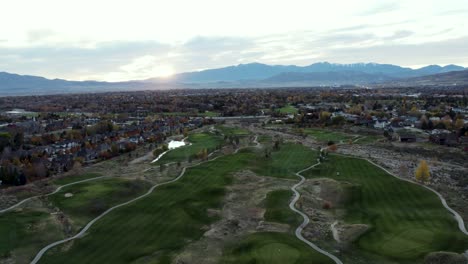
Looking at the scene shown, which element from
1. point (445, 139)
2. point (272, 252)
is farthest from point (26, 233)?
point (445, 139)

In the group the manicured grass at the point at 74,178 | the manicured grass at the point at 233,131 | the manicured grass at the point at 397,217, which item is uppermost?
the manicured grass at the point at 74,178

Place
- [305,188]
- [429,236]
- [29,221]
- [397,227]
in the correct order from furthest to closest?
[305,188] < [29,221] < [397,227] < [429,236]

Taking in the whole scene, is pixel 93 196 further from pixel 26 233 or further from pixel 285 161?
pixel 285 161

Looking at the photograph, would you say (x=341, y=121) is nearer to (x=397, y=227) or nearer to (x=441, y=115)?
(x=441, y=115)

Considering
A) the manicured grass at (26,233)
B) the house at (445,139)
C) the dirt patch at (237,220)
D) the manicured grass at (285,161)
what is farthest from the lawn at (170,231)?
the house at (445,139)

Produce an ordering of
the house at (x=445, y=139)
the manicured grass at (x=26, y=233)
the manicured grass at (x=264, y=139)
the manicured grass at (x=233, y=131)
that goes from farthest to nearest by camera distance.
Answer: the manicured grass at (x=233, y=131) < the manicured grass at (x=264, y=139) < the house at (x=445, y=139) < the manicured grass at (x=26, y=233)

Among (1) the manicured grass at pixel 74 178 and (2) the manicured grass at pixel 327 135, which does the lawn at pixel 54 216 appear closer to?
(1) the manicured grass at pixel 74 178

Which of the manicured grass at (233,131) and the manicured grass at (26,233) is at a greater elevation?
the manicured grass at (26,233)

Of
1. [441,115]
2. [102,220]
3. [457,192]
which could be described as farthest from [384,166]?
[441,115]
